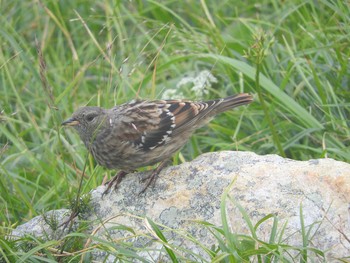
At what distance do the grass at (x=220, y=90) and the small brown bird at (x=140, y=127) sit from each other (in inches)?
6.2

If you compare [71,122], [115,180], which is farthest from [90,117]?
[115,180]

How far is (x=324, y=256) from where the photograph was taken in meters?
3.67

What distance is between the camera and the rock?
3.92 metres

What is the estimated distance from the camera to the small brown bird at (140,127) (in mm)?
5035

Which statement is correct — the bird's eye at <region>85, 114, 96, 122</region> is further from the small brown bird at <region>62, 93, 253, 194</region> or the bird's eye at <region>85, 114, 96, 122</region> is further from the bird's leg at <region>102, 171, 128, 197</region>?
the bird's leg at <region>102, 171, 128, 197</region>

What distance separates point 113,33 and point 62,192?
99.8 inches

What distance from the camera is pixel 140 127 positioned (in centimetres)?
523

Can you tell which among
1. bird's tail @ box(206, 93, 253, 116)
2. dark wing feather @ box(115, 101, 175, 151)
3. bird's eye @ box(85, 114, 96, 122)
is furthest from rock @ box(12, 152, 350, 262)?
bird's tail @ box(206, 93, 253, 116)

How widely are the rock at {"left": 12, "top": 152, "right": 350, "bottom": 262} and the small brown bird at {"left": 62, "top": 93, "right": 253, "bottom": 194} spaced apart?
383 millimetres

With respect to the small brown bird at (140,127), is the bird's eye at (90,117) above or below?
above

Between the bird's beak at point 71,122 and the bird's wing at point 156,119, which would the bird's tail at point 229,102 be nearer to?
the bird's wing at point 156,119

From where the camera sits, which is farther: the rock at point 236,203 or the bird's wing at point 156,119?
the bird's wing at point 156,119

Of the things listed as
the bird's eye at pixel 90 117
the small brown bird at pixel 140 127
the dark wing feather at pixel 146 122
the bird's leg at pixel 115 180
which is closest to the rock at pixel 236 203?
the bird's leg at pixel 115 180

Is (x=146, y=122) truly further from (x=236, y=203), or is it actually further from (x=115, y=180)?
(x=236, y=203)
